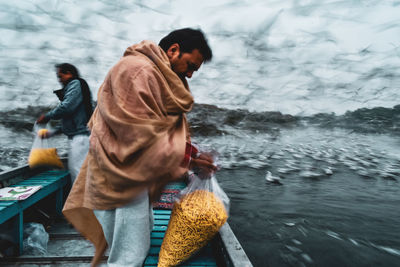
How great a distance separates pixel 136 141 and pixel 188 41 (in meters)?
0.62

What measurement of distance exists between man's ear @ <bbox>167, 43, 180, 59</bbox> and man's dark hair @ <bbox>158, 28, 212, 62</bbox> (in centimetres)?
2

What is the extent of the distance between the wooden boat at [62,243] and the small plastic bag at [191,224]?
0.14m

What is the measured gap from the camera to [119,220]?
1272mm

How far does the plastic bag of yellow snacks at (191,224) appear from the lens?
4.80 ft

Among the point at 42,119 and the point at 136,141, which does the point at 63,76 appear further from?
the point at 136,141

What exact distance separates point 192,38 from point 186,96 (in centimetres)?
33

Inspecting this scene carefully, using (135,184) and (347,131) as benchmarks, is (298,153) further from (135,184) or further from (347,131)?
(135,184)

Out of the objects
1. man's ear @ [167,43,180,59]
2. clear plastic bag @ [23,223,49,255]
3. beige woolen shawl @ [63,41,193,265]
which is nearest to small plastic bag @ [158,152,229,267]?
beige woolen shawl @ [63,41,193,265]

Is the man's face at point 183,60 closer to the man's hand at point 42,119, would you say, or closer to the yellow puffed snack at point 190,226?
the yellow puffed snack at point 190,226

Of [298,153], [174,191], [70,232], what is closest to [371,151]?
[298,153]

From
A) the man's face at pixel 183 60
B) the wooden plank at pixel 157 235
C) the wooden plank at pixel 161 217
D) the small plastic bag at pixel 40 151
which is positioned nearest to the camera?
the man's face at pixel 183 60

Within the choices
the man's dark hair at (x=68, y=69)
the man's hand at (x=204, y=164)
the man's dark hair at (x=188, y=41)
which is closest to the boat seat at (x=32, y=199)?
the man's dark hair at (x=68, y=69)

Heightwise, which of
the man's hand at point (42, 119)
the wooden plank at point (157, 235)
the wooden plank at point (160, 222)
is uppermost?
the man's hand at point (42, 119)

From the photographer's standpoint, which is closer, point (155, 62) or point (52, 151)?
point (155, 62)
